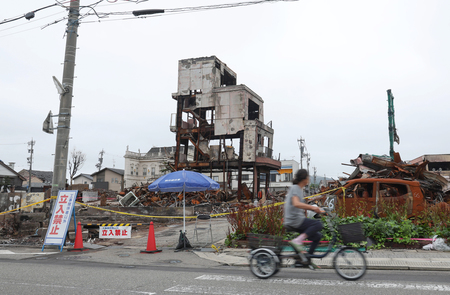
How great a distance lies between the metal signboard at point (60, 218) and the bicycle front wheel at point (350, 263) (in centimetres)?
923

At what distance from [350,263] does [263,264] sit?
4.99 feet

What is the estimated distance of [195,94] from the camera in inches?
1485

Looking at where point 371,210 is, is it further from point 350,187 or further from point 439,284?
point 439,284

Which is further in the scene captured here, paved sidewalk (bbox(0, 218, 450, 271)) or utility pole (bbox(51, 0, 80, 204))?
utility pole (bbox(51, 0, 80, 204))

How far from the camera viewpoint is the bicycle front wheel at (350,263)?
20.0 ft

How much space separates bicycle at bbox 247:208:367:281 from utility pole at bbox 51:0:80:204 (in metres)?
9.34

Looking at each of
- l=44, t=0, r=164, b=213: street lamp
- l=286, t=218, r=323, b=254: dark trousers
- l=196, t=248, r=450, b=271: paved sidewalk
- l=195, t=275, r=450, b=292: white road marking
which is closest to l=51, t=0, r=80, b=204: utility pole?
l=44, t=0, r=164, b=213: street lamp

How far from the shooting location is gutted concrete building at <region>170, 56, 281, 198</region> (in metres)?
35.8

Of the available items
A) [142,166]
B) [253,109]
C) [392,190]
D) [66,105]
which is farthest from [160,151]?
[392,190]

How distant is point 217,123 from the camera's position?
120 ft

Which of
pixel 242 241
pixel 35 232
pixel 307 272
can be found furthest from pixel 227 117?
pixel 307 272

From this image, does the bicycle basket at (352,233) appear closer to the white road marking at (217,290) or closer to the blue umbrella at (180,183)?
the white road marking at (217,290)

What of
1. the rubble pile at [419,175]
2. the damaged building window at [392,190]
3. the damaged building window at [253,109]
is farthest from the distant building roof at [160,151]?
the damaged building window at [392,190]

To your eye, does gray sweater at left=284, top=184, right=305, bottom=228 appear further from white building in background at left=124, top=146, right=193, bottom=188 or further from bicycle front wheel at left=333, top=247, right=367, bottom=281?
white building in background at left=124, top=146, right=193, bottom=188
